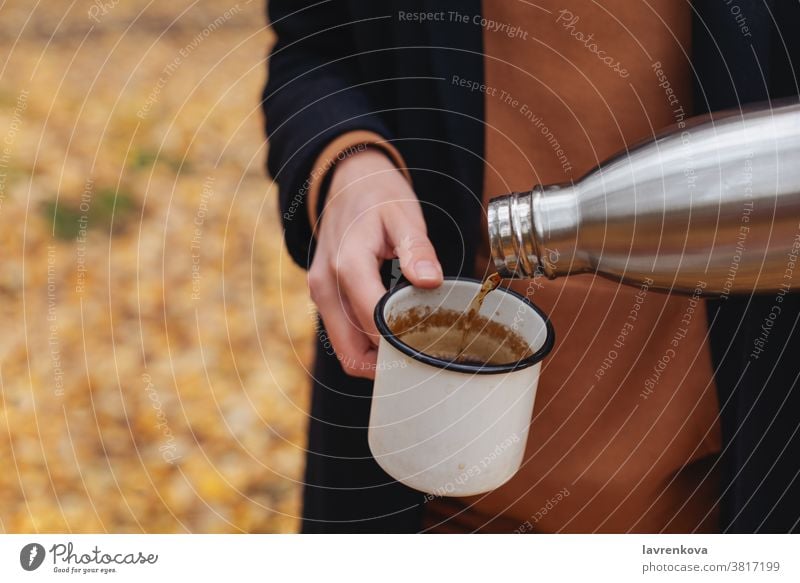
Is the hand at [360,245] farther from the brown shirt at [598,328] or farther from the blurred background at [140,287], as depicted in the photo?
the blurred background at [140,287]

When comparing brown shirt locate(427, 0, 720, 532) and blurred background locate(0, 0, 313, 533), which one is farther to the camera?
blurred background locate(0, 0, 313, 533)

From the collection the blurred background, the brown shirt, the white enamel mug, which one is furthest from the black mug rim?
the blurred background

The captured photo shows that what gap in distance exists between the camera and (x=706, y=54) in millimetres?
412

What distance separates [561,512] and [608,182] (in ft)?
0.86

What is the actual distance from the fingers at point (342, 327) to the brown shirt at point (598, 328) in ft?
0.33

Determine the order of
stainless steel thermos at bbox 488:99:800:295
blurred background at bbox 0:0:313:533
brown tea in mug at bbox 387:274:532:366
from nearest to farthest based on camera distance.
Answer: stainless steel thermos at bbox 488:99:800:295 < brown tea in mug at bbox 387:274:532:366 < blurred background at bbox 0:0:313:533

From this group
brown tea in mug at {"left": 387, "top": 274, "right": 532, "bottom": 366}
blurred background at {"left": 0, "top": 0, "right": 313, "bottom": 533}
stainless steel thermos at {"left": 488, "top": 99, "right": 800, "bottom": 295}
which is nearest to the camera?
stainless steel thermos at {"left": 488, "top": 99, "right": 800, "bottom": 295}

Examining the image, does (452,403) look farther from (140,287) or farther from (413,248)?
(140,287)

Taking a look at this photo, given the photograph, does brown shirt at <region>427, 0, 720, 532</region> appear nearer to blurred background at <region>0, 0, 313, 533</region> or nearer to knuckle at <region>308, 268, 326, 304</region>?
knuckle at <region>308, 268, 326, 304</region>

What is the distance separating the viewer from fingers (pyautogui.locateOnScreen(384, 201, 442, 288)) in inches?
15.9

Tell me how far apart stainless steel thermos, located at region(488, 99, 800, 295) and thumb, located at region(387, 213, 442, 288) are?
0.05 m
